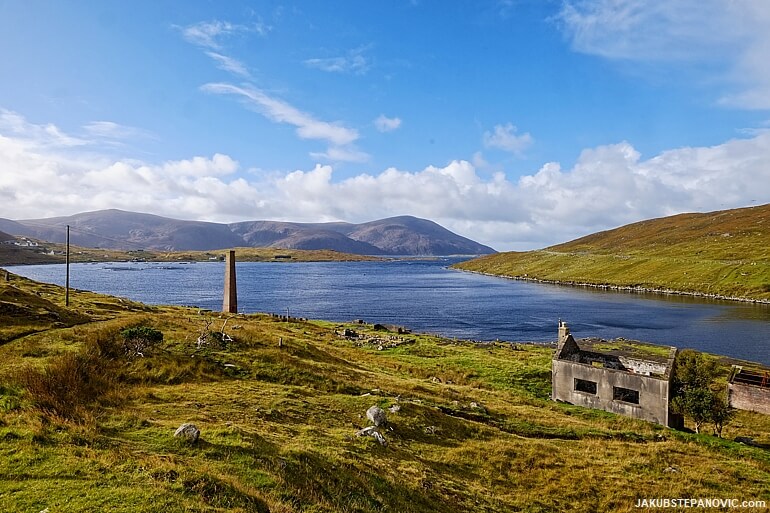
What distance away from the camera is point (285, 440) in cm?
2033

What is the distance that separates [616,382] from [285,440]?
32.7 meters

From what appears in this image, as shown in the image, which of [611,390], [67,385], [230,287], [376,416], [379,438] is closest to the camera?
[67,385]

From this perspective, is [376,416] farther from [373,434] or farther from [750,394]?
[750,394]

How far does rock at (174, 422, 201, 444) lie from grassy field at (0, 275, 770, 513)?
13.3 inches

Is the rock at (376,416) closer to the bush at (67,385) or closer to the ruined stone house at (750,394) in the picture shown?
the bush at (67,385)

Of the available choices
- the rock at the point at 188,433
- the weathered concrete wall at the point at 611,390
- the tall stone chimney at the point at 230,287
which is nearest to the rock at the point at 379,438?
the rock at the point at 188,433

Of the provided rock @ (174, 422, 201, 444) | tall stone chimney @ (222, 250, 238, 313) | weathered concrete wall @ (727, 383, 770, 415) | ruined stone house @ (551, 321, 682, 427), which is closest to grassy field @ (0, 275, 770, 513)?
rock @ (174, 422, 201, 444)

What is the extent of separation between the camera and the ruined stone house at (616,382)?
3872cm

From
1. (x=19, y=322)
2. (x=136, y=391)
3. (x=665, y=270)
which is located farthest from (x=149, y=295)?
(x=665, y=270)

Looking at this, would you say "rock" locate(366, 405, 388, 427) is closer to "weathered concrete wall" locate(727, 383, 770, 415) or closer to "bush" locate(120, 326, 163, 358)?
"bush" locate(120, 326, 163, 358)

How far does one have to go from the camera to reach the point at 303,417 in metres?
25.5

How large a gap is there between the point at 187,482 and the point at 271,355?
79.2ft

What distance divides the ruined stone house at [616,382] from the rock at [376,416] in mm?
24939

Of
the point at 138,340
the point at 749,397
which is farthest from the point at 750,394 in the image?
the point at 138,340
